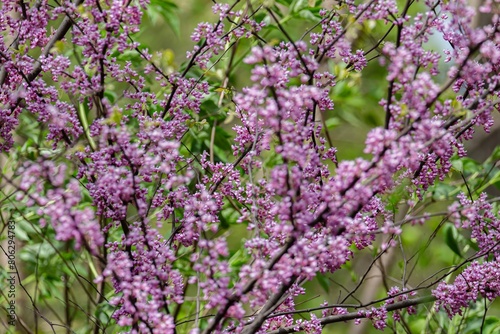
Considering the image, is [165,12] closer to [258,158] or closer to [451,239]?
[258,158]

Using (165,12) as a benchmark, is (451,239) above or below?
below

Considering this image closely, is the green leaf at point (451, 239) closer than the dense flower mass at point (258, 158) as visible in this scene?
No

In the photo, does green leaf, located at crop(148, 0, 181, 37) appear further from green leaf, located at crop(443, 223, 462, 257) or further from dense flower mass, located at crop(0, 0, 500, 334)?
green leaf, located at crop(443, 223, 462, 257)

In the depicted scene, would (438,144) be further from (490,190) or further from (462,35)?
(490,190)

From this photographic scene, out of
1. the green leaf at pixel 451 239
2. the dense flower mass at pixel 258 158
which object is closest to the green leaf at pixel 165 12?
the dense flower mass at pixel 258 158

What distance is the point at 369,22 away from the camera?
1558 mm

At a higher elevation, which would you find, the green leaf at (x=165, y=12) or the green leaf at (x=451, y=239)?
the green leaf at (x=165, y=12)

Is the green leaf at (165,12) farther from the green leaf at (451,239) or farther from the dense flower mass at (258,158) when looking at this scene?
the green leaf at (451,239)

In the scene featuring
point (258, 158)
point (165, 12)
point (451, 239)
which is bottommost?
point (451, 239)

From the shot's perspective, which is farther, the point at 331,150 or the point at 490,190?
the point at 490,190

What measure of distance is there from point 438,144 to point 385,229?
21 cm

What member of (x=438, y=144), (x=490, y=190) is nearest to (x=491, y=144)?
(x=490, y=190)

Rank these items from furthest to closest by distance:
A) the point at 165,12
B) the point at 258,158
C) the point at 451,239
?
1. the point at 165,12
2. the point at 451,239
3. the point at 258,158

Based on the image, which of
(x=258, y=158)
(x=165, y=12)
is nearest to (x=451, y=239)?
(x=258, y=158)
